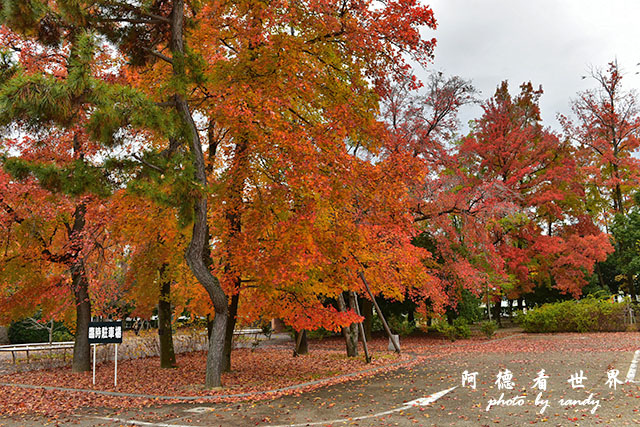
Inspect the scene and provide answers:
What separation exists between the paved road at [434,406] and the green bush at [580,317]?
1331cm

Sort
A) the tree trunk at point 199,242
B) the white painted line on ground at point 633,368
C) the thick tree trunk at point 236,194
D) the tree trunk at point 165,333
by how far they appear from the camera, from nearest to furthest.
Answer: the white painted line on ground at point 633,368, the tree trunk at point 199,242, the thick tree trunk at point 236,194, the tree trunk at point 165,333

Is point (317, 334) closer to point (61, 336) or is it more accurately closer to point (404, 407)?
point (61, 336)

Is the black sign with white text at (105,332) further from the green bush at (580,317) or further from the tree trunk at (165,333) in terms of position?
the green bush at (580,317)

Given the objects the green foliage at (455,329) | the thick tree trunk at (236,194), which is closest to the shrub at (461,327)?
the green foliage at (455,329)

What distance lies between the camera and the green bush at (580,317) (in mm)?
22453

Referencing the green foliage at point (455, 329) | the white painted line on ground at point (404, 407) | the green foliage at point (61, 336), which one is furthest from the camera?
the green foliage at point (61, 336)

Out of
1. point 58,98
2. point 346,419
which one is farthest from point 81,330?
point 346,419

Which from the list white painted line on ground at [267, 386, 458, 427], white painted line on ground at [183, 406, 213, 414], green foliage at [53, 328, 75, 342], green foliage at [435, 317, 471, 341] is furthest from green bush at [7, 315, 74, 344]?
white painted line on ground at [267, 386, 458, 427]

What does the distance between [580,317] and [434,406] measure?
19472 millimetres

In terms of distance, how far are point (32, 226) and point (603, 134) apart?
2923 cm

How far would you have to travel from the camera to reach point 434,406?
25.0 ft

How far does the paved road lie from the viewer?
6.66 metres

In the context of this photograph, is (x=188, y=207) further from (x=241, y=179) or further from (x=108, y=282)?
(x=108, y=282)

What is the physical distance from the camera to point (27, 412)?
853cm
